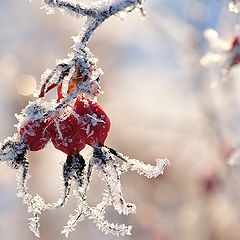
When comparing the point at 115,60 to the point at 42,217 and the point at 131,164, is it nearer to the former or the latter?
the point at 42,217

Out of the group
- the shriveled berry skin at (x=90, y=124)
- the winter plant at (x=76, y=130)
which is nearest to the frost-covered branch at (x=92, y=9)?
the winter plant at (x=76, y=130)

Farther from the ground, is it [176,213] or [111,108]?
[111,108]

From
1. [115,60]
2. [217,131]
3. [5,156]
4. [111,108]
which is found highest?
[115,60]

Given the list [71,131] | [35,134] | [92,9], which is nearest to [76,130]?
[71,131]

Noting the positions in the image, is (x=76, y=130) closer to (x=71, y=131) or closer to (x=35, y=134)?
(x=71, y=131)

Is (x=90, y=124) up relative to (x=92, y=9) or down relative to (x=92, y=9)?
down

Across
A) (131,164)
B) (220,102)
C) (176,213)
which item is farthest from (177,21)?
(131,164)

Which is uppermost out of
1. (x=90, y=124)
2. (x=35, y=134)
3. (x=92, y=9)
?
(x=92, y=9)

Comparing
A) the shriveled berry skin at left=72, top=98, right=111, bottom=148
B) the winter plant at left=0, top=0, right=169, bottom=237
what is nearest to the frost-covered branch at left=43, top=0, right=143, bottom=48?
the winter plant at left=0, top=0, right=169, bottom=237
